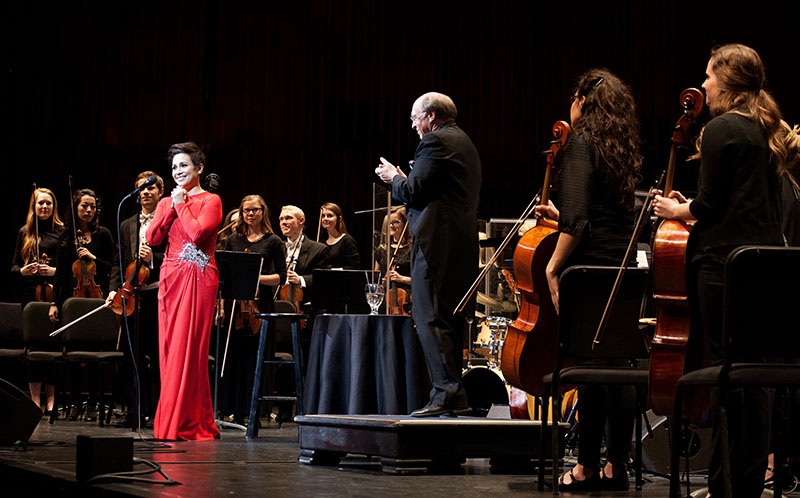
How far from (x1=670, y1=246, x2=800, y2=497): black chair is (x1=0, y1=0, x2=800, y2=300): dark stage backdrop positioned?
23.0 ft

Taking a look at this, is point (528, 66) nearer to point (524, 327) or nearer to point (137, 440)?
point (137, 440)

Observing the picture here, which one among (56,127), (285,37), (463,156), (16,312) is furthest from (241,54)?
(463,156)

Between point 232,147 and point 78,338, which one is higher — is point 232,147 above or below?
above

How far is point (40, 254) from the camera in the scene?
25.4 ft

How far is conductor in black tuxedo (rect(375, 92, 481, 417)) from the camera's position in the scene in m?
3.99

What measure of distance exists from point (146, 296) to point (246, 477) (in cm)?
275

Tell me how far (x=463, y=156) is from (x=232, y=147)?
6641 mm

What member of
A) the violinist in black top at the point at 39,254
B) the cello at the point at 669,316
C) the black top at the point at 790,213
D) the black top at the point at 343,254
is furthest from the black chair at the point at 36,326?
the cello at the point at 669,316

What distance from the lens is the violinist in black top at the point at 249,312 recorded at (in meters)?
6.55

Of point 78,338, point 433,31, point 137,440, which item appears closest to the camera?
point 137,440

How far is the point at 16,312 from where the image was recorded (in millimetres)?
7879

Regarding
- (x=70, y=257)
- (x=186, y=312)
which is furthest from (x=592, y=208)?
(x=70, y=257)

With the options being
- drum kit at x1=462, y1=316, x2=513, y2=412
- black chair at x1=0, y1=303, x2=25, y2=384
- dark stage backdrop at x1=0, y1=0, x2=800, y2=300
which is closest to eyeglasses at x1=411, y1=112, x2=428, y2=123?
drum kit at x1=462, y1=316, x2=513, y2=412

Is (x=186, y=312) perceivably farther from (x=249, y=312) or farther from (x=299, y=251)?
(x=299, y=251)
